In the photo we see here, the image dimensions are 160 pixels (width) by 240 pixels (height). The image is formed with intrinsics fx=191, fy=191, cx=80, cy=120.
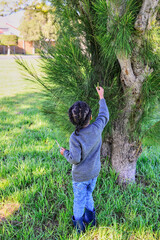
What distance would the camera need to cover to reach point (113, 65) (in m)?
1.53

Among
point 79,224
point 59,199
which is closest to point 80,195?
point 79,224

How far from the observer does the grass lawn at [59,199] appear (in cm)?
150

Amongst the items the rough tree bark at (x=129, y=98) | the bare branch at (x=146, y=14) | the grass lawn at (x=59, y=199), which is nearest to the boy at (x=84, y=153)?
the grass lawn at (x=59, y=199)

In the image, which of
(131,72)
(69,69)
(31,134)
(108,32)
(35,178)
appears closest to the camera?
(108,32)

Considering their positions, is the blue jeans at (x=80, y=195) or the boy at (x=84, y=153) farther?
the blue jeans at (x=80, y=195)

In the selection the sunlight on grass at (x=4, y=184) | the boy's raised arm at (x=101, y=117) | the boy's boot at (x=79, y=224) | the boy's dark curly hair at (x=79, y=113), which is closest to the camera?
the boy's dark curly hair at (x=79, y=113)

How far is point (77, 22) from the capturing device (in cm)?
149

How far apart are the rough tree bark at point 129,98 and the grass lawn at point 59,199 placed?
154 millimetres

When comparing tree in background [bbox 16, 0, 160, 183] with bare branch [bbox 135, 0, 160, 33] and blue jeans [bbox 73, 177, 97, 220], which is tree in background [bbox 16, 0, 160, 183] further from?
blue jeans [bbox 73, 177, 97, 220]

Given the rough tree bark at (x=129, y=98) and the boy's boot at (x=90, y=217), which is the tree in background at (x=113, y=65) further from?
the boy's boot at (x=90, y=217)

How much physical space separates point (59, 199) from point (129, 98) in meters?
1.15

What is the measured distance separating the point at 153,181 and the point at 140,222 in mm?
728

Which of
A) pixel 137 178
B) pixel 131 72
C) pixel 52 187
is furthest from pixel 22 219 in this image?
pixel 131 72

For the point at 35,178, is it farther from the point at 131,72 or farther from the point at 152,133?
the point at 131,72
